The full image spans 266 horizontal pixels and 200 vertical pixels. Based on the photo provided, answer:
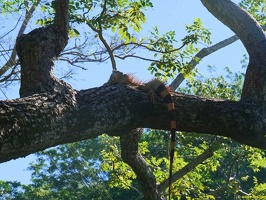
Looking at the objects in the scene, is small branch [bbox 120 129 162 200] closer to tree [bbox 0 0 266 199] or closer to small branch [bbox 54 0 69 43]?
tree [bbox 0 0 266 199]

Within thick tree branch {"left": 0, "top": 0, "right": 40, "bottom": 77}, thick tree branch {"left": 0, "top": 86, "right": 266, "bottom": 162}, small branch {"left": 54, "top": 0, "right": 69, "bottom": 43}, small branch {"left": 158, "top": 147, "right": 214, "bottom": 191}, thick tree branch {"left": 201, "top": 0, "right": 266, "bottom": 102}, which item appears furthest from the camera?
thick tree branch {"left": 0, "top": 0, "right": 40, "bottom": 77}

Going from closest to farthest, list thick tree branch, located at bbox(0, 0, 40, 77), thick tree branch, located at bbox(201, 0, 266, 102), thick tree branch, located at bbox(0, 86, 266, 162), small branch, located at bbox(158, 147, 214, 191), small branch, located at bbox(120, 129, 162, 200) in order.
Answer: thick tree branch, located at bbox(0, 86, 266, 162)
thick tree branch, located at bbox(201, 0, 266, 102)
small branch, located at bbox(120, 129, 162, 200)
small branch, located at bbox(158, 147, 214, 191)
thick tree branch, located at bbox(0, 0, 40, 77)

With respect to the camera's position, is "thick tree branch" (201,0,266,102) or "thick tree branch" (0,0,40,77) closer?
"thick tree branch" (201,0,266,102)

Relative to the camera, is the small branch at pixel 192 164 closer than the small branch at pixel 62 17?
No

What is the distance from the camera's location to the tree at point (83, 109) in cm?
294

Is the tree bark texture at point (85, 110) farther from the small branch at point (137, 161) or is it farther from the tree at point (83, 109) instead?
the small branch at point (137, 161)

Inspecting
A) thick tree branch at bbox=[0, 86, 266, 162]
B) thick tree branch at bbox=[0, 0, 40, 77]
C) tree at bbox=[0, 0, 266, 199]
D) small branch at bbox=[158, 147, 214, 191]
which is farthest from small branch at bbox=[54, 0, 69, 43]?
thick tree branch at bbox=[0, 0, 40, 77]

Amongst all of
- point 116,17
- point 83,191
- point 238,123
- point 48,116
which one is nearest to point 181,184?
point 116,17

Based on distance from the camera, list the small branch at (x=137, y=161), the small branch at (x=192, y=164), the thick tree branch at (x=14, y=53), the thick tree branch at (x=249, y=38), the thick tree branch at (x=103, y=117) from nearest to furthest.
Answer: the thick tree branch at (x=103, y=117)
the thick tree branch at (x=249, y=38)
the small branch at (x=137, y=161)
the small branch at (x=192, y=164)
the thick tree branch at (x=14, y=53)

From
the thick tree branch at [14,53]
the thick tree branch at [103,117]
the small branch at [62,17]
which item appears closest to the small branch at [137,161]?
the thick tree branch at [103,117]

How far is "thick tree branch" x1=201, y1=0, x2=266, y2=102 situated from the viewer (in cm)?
441

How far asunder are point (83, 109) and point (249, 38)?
197cm

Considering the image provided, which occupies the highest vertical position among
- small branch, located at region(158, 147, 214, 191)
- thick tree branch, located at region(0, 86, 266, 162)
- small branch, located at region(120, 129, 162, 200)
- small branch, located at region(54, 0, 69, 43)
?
small branch, located at region(158, 147, 214, 191)

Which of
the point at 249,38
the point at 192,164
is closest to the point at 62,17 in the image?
the point at 249,38
